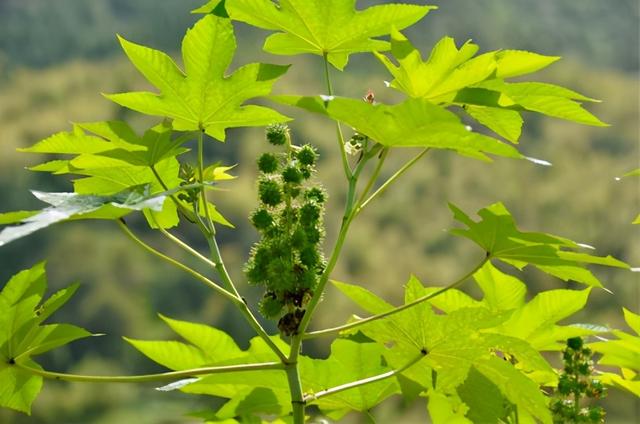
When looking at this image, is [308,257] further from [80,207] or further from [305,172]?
[80,207]

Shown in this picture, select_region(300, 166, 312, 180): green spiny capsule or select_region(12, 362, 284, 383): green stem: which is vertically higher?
select_region(300, 166, 312, 180): green spiny capsule

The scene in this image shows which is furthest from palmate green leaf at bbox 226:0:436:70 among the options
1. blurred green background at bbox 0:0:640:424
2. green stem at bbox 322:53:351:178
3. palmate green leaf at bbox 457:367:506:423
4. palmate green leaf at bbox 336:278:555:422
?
blurred green background at bbox 0:0:640:424

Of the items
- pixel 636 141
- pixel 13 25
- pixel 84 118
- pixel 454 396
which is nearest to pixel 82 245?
pixel 84 118

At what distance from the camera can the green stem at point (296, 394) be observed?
0.79 m

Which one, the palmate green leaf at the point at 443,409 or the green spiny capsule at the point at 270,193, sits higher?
the green spiny capsule at the point at 270,193

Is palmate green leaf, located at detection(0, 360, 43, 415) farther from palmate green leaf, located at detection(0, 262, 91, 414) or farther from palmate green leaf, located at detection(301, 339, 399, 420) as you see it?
palmate green leaf, located at detection(301, 339, 399, 420)

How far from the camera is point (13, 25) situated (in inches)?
1447

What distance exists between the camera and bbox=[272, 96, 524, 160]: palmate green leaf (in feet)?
2.22

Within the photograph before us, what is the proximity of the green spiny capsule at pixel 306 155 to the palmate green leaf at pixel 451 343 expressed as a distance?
15cm

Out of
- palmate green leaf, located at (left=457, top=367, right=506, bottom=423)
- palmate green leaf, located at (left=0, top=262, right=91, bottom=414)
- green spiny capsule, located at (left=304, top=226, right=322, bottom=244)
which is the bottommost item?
palmate green leaf, located at (left=457, top=367, right=506, bottom=423)

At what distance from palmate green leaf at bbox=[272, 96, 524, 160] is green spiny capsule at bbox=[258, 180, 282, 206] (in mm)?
146

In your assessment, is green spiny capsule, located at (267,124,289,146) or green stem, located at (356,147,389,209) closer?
green stem, located at (356,147,389,209)

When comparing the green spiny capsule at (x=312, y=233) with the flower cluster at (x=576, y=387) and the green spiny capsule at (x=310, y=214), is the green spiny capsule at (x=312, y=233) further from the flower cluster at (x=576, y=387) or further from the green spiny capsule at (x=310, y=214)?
the flower cluster at (x=576, y=387)

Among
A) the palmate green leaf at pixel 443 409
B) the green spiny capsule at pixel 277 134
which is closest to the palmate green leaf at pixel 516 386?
the palmate green leaf at pixel 443 409
